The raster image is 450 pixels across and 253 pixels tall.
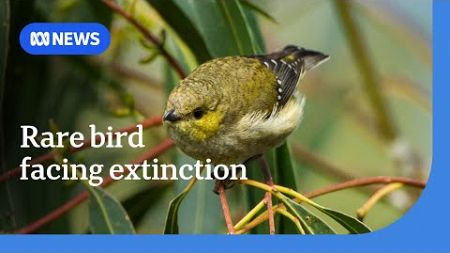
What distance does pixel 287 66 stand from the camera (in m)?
1.23

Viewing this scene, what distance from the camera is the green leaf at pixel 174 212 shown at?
1.15 m

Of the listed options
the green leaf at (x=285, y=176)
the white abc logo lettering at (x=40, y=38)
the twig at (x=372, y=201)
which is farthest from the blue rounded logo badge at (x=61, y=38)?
the twig at (x=372, y=201)

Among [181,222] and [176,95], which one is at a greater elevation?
[176,95]

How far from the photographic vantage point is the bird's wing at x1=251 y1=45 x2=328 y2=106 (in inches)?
48.0

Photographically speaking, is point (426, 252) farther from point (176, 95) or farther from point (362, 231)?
point (176, 95)

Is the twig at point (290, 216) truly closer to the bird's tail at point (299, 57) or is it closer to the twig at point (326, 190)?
the twig at point (326, 190)

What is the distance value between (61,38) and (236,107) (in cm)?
21

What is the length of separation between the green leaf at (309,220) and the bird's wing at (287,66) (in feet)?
0.45

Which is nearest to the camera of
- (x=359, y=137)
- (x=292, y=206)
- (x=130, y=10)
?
(x=292, y=206)

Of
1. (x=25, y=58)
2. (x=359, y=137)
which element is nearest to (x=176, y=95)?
(x=25, y=58)

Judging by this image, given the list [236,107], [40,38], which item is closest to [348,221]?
[236,107]

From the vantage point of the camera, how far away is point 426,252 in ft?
3.98

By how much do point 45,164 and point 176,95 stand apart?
0.58 feet

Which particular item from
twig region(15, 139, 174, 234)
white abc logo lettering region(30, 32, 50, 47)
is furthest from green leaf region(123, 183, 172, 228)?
white abc logo lettering region(30, 32, 50, 47)
